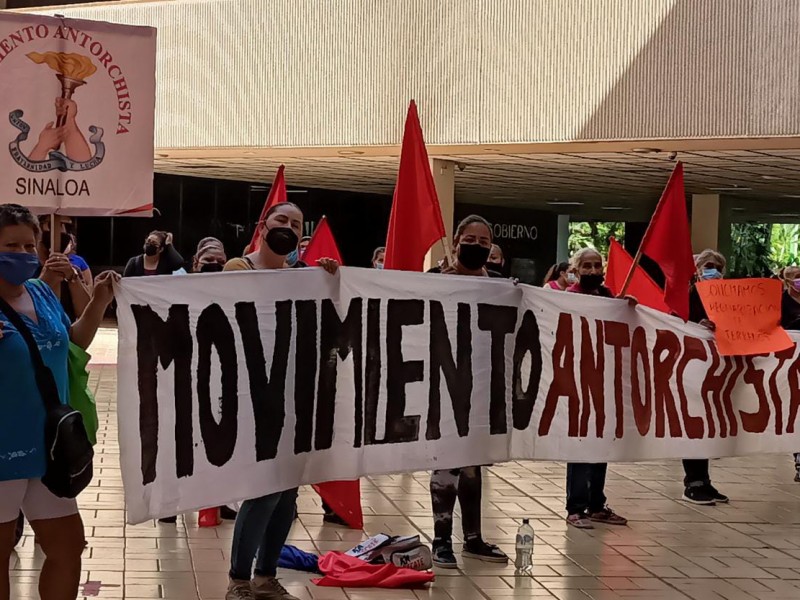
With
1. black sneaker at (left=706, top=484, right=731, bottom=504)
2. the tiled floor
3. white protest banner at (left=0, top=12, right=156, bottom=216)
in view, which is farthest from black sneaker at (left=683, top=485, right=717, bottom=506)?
white protest banner at (left=0, top=12, right=156, bottom=216)

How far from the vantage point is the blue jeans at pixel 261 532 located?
6117mm

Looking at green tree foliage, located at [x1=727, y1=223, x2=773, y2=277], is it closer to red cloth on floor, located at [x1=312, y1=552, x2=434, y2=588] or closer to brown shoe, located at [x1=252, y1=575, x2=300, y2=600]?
red cloth on floor, located at [x1=312, y1=552, x2=434, y2=588]

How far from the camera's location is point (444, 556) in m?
7.48

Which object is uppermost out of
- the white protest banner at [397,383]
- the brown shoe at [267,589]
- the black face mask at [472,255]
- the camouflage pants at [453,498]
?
the black face mask at [472,255]

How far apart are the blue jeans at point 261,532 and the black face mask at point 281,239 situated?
3.82 feet

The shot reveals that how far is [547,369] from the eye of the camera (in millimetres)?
7730

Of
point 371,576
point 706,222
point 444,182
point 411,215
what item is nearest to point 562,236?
point 706,222

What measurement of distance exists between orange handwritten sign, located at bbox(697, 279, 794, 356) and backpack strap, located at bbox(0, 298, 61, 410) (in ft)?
17.6

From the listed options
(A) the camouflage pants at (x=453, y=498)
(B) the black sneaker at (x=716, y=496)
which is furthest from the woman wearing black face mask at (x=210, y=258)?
(B) the black sneaker at (x=716, y=496)

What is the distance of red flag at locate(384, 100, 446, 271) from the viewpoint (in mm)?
8016

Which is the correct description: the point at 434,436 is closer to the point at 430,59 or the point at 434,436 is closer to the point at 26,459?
the point at 26,459

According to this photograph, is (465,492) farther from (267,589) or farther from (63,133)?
(63,133)

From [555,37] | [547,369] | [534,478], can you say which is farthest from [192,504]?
[555,37]

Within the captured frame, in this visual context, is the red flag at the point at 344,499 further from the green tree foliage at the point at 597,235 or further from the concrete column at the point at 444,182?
the green tree foliage at the point at 597,235
